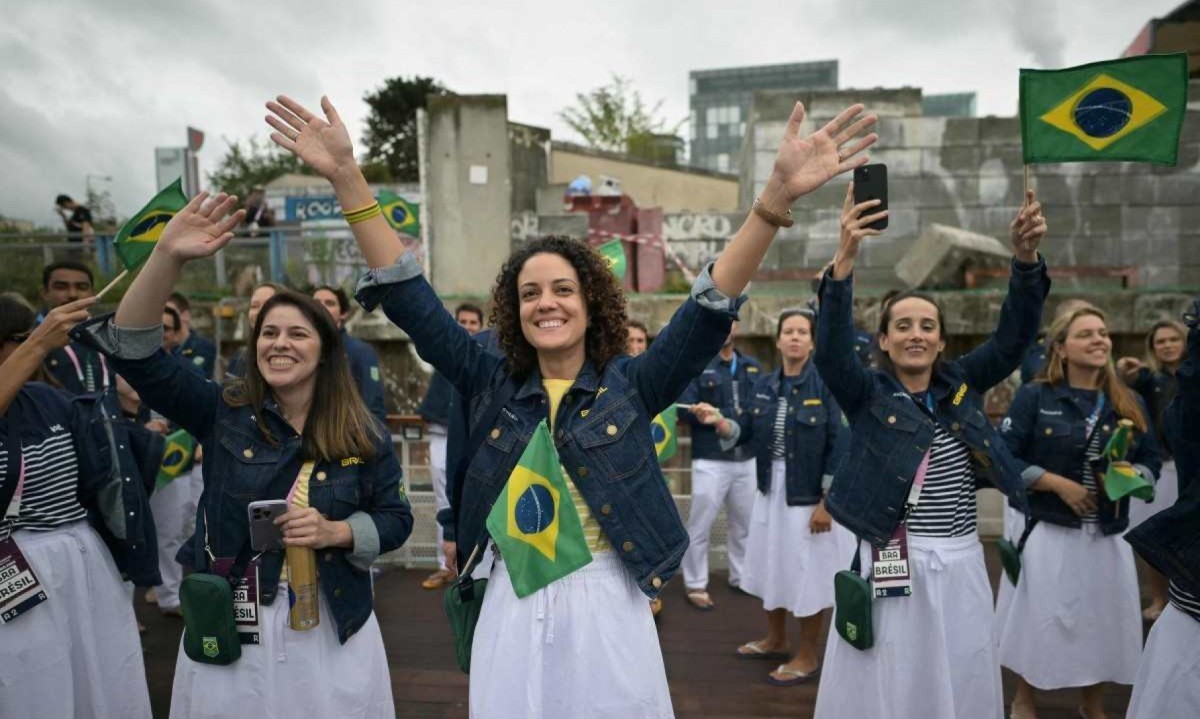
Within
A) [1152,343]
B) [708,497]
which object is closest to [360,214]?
[708,497]

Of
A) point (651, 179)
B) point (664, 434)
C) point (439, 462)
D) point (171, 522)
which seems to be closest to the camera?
point (664, 434)

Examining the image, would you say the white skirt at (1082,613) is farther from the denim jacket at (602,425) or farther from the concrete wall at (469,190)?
the concrete wall at (469,190)

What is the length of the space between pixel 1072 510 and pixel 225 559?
3969mm

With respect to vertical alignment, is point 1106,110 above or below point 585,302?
above

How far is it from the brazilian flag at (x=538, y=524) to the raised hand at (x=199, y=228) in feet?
3.98

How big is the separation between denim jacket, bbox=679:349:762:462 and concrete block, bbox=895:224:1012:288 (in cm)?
456

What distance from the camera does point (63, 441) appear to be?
3115 mm

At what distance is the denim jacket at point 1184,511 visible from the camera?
256 centimetres

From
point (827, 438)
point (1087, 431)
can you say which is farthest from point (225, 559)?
point (1087, 431)

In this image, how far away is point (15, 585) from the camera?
9.39 feet

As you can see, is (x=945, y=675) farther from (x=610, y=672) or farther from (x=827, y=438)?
(x=827, y=438)

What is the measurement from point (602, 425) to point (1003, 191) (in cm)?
1074

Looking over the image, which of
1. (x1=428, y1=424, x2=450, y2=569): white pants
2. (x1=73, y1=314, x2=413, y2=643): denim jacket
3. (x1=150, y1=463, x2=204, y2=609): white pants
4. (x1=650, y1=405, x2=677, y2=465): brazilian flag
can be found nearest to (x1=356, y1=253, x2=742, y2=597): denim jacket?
(x1=73, y1=314, x2=413, y2=643): denim jacket

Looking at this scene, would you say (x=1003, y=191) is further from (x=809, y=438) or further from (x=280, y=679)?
(x=280, y=679)
